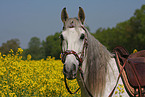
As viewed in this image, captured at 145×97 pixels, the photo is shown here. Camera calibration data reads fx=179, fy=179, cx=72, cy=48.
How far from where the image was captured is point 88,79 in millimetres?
3414

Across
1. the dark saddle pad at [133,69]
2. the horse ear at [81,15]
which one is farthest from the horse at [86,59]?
the dark saddle pad at [133,69]

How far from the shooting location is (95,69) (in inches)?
133

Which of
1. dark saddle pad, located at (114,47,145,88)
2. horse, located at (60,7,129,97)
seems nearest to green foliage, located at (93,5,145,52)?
dark saddle pad, located at (114,47,145,88)

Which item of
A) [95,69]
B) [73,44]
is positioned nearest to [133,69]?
[95,69]

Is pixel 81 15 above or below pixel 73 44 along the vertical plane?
above

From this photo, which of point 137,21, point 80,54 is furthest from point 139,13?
point 80,54

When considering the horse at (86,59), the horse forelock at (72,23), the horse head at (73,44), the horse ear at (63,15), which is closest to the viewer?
the horse head at (73,44)

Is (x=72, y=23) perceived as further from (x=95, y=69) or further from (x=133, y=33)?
(x=133, y=33)

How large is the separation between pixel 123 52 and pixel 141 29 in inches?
1856

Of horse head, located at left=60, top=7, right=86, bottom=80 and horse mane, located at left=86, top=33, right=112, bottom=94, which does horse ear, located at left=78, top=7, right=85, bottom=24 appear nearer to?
horse head, located at left=60, top=7, right=86, bottom=80

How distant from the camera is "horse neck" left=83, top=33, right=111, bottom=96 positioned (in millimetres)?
3340

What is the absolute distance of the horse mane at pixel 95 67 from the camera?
334 cm

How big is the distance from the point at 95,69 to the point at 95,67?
38 millimetres

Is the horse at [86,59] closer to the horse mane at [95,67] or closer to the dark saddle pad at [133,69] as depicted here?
the horse mane at [95,67]
